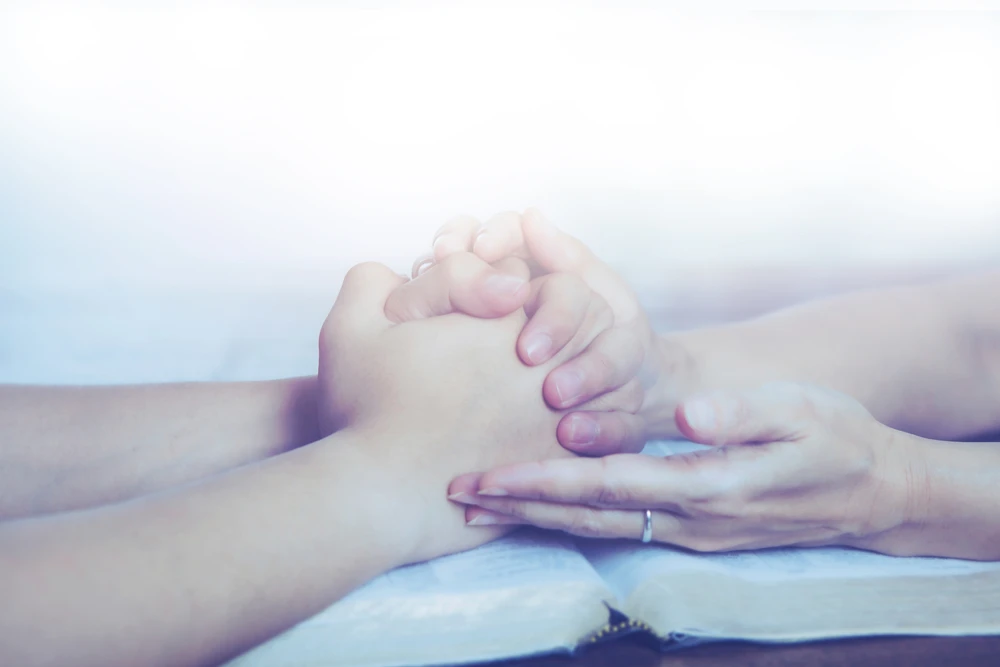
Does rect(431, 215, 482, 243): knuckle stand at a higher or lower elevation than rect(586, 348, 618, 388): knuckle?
higher

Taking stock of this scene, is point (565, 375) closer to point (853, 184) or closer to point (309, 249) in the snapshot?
point (309, 249)

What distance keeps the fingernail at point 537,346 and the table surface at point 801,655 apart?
9.2 inches

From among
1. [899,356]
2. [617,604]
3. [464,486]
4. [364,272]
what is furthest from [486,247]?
[899,356]

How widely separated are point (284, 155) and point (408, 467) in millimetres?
661

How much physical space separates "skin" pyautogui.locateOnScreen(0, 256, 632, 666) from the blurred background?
1.04 feet

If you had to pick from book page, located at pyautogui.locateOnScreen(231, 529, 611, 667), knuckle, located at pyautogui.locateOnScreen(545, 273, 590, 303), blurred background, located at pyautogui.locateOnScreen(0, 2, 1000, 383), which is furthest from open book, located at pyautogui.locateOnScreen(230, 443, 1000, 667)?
blurred background, located at pyautogui.locateOnScreen(0, 2, 1000, 383)

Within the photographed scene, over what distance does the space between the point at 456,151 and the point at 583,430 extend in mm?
547

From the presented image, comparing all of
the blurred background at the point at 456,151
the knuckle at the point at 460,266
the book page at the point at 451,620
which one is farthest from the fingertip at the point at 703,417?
the blurred background at the point at 456,151

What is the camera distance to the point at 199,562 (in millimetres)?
408

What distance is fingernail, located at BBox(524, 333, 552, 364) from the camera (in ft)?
2.02

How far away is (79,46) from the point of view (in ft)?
3.55

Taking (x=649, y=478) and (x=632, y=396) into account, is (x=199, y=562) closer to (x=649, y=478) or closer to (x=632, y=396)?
(x=649, y=478)

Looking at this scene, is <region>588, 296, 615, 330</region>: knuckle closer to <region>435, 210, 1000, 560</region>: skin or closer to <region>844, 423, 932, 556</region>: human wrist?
<region>435, 210, 1000, 560</region>: skin

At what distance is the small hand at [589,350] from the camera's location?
63cm
